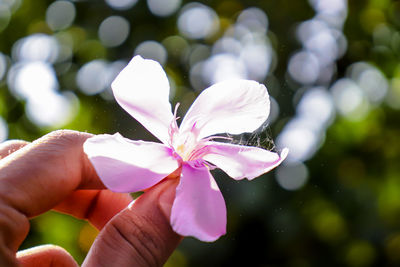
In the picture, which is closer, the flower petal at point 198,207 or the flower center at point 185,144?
the flower petal at point 198,207

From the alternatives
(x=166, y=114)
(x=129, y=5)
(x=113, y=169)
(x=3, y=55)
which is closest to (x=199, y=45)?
(x=129, y=5)

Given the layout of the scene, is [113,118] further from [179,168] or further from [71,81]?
[179,168]

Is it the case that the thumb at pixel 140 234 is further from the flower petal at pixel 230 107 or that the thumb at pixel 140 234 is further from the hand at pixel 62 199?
the flower petal at pixel 230 107

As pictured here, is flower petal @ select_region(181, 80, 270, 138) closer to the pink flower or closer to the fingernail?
the pink flower

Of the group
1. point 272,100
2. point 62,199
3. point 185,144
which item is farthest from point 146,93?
point 272,100

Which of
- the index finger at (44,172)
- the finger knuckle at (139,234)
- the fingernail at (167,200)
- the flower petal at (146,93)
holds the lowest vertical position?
the finger knuckle at (139,234)

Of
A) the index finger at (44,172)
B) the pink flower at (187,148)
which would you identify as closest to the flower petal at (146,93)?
the pink flower at (187,148)
